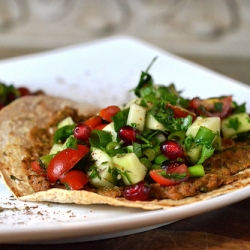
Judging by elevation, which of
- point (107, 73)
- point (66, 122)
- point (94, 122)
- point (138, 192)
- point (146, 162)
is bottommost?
point (138, 192)

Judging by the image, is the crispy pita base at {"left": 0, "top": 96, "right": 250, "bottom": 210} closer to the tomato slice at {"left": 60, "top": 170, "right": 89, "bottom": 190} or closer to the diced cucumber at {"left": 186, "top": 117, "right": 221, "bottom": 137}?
the tomato slice at {"left": 60, "top": 170, "right": 89, "bottom": 190}

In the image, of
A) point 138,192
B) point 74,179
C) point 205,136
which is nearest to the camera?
point 138,192

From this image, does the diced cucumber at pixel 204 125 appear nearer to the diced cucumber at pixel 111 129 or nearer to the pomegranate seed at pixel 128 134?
the pomegranate seed at pixel 128 134

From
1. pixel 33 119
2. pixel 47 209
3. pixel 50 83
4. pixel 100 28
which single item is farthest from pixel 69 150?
pixel 100 28

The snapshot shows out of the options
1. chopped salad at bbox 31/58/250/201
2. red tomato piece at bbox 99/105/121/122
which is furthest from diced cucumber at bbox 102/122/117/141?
red tomato piece at bbox 99/105/121/122

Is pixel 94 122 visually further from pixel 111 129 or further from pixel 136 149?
pixel 136 149

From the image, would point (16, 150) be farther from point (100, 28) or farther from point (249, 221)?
point (100, 28)

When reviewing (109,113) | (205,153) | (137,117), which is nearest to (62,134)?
(109,113)
